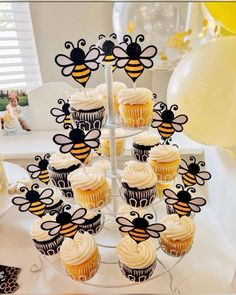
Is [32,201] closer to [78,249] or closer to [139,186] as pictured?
[78,249]

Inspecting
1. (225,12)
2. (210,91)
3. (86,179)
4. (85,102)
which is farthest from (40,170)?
(225,12)

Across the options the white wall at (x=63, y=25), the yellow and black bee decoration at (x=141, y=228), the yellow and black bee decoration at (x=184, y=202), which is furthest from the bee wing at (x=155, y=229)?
the white wall at (x=63, y=25)

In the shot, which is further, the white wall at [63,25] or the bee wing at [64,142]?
the white wall at [63,25]

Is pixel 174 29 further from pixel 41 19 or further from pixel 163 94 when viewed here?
pixel 41 19

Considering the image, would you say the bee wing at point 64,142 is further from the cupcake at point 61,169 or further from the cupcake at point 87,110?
the cupcake at point 61,169

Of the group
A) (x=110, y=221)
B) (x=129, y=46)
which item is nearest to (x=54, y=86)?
(x=110, y=221)

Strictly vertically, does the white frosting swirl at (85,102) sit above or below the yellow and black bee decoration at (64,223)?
above

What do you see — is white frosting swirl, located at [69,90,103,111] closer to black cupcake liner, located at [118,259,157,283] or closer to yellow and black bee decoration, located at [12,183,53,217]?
yellow and black bee decoration, located at [12,183,53,217]
